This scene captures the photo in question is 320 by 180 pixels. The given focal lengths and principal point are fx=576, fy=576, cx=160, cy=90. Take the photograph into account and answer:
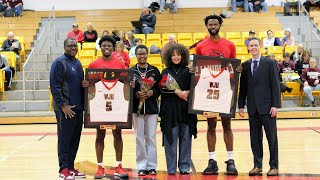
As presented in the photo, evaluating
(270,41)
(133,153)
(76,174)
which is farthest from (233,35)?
(76,174)

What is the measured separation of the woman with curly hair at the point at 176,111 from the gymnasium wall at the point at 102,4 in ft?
44.4

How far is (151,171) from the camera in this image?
7465 mm

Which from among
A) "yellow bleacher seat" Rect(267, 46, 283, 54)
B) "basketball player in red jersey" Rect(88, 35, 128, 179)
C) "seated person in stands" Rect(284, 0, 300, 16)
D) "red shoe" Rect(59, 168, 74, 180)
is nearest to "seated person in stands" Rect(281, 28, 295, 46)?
"yellow bleacher seat" Rect(267, 46, 283, 54)

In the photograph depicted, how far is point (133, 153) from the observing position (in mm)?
9297

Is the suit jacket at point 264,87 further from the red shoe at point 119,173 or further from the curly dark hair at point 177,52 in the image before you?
the red shoe at point 119,173

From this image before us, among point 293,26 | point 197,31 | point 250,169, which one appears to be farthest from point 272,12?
point 250,169

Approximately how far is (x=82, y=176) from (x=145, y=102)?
1229 millimetres

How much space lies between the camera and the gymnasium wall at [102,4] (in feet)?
67.9

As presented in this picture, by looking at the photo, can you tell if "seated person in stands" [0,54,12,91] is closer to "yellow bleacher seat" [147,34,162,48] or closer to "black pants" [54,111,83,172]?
"yellow bleacher seat" [147,34,162,48]

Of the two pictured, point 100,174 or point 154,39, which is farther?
point 154,39

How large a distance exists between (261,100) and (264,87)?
0.17 metres

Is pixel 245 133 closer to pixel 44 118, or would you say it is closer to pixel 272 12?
pixel 44 118

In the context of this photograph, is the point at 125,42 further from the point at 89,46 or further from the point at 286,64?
the point at 286,64

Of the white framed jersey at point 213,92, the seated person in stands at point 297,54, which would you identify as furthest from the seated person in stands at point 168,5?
the white framed jersey at point 213,92
